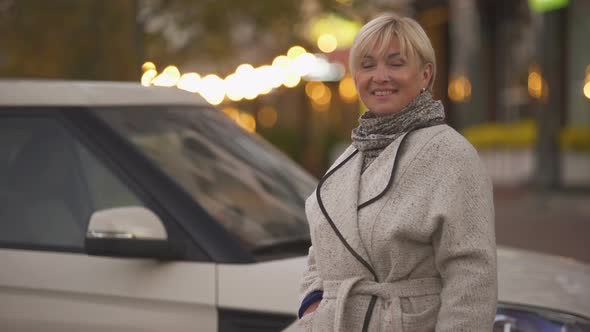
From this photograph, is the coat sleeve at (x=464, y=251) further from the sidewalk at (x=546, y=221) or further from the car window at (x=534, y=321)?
the sidewalk at (x=546, y=221)

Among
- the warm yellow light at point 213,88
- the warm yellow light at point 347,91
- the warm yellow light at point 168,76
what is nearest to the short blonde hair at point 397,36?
the warm yellow light at point 168,76

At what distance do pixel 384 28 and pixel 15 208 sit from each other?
1998 mm

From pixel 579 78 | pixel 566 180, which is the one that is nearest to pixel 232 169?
pixel 566 180

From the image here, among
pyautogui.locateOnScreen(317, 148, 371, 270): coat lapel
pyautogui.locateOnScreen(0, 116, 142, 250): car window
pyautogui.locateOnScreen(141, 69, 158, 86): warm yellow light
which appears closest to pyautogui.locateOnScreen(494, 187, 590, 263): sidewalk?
pyautogui.locateOnScreen(141, 69, 158, 86): warm yellow light

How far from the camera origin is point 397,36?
2.69 meters

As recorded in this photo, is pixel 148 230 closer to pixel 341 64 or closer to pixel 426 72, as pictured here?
pixel 426 72

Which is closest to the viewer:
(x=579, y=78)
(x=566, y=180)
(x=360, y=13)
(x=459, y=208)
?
(x=459, y=208)

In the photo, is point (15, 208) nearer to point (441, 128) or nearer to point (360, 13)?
point (441, 128)

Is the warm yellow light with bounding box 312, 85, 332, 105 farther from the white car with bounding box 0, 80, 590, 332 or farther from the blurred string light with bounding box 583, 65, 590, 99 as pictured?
the white car with bounding box 0, 80, 590, 332

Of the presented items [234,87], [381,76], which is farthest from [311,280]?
[234,87]

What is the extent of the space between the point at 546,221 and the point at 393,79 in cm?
1352

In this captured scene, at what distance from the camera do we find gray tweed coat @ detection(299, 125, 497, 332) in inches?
98.7

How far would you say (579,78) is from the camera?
71.2 feet

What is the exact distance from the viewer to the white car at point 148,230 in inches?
142
